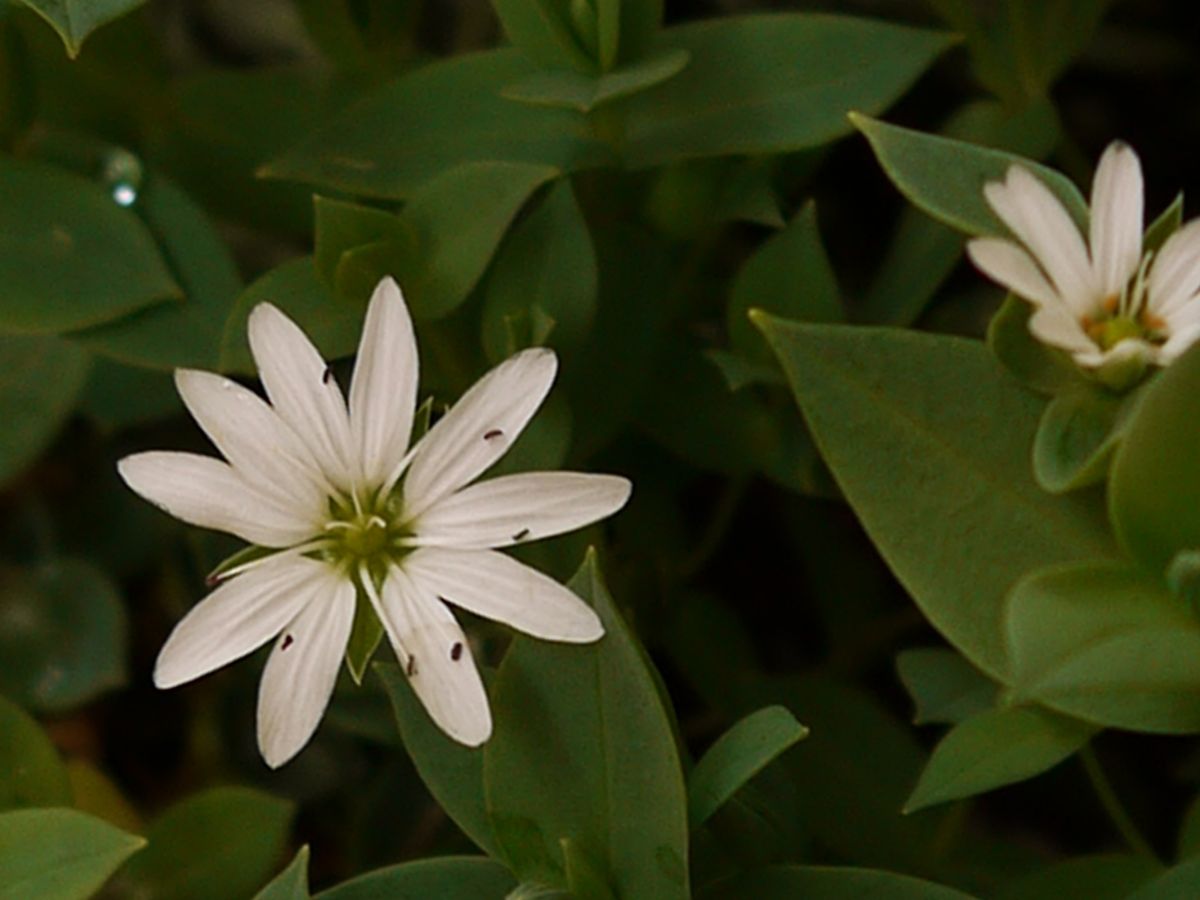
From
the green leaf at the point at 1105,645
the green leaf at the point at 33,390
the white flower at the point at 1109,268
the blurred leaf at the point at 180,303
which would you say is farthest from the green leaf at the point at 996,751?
the green leaf at the point at 33,390

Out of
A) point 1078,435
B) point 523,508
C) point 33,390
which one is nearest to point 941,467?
point 1078,435

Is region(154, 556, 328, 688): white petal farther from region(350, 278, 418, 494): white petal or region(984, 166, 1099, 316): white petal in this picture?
region(984, 166, 1099, 316): white petal

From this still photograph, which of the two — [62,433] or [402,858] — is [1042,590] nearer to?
[402,858]

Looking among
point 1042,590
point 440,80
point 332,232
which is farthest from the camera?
point 440,80

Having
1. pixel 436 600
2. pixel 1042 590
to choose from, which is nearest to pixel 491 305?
pixel 436 600

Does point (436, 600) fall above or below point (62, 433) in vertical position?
below

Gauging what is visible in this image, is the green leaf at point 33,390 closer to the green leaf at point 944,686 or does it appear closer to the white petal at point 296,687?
the white petal at point 296,687

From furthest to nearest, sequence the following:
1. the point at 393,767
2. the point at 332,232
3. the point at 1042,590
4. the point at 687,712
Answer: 1. the point at 687,712
2. the point at 393,767
3. the point at 332,232
4. the point at 1042,590

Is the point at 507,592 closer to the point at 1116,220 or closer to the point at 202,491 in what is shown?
the point at 202,491

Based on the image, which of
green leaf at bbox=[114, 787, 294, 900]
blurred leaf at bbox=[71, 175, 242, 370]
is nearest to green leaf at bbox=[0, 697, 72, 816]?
green leaf at bbox=[114, 787, 294, 900]
